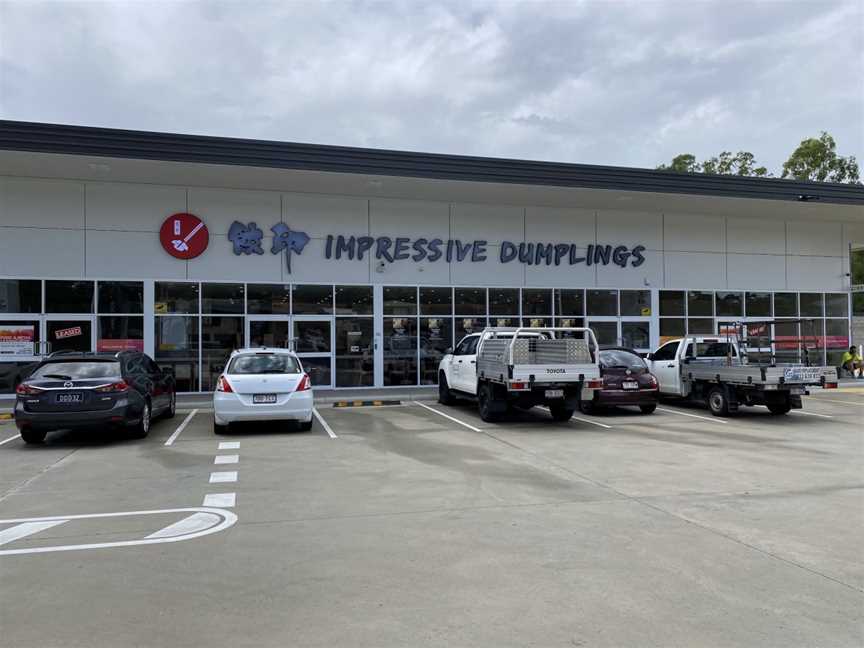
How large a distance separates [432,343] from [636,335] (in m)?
7.59

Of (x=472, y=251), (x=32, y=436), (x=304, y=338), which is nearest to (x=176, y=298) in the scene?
(x=304, y=338)

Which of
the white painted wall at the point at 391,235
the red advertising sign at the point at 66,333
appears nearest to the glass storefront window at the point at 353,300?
the white painted wall at the point at 391,235

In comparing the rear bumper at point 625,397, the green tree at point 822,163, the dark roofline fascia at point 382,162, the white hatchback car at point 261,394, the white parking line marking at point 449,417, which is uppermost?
the green tree at point 822,163

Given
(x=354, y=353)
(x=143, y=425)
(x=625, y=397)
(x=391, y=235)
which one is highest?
(x=391, y=235)

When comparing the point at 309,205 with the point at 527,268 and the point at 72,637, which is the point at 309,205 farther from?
the point at 72,637

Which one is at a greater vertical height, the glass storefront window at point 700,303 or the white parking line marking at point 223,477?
the glass storefront window at point 700,303

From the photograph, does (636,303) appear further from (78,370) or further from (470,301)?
(78,370)

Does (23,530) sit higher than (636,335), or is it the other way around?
(636,335)

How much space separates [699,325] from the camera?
77.0 ft

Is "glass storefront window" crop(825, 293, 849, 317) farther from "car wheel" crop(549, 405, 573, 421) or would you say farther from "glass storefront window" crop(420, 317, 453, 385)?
"car wheel" crop(549, 405, 573, 421)

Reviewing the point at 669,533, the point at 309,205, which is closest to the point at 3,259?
the point at 309,205

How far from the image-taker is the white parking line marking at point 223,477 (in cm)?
798

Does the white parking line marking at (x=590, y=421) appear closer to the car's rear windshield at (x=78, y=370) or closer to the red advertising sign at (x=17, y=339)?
the car's rear windshield at (x=78, y=370)

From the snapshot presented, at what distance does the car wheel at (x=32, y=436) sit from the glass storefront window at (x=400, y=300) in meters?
10.8
